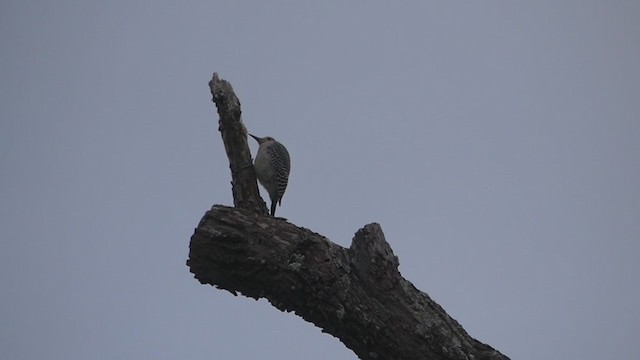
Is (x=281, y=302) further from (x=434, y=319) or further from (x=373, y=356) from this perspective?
(x=434, y=319)

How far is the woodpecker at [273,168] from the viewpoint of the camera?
1008cm

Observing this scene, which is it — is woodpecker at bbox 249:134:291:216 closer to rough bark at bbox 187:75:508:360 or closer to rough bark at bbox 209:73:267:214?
rough bark at bbox 209:73:267:214

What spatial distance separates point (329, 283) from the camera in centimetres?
462

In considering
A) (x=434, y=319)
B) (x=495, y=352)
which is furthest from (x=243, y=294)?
(x=495, y=352)

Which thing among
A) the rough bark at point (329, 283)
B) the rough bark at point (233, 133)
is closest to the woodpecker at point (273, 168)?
the rough bark at point (233, 133)

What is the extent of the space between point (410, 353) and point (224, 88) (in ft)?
11.0

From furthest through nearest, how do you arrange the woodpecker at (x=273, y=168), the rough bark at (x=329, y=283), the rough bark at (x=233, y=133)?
1. the woodpecker at (x=273, y=168)
2. the rough bark at (x=233, y=133)
3. the rough bark at (x=329, y=283)

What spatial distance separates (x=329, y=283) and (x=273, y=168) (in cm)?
559

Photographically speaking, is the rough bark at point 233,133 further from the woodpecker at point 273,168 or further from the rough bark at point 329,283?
the woodpecker at point 273,168

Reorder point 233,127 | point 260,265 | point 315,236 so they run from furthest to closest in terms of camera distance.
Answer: point 233,127
point 315,236
point 260,265

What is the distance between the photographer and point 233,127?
6441 mm

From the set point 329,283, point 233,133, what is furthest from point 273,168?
point 329,283

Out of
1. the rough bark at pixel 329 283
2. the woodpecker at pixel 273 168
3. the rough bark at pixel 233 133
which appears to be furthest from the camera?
the woodpecker at pixel 273 168

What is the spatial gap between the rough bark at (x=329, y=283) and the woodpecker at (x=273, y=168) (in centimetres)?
525
